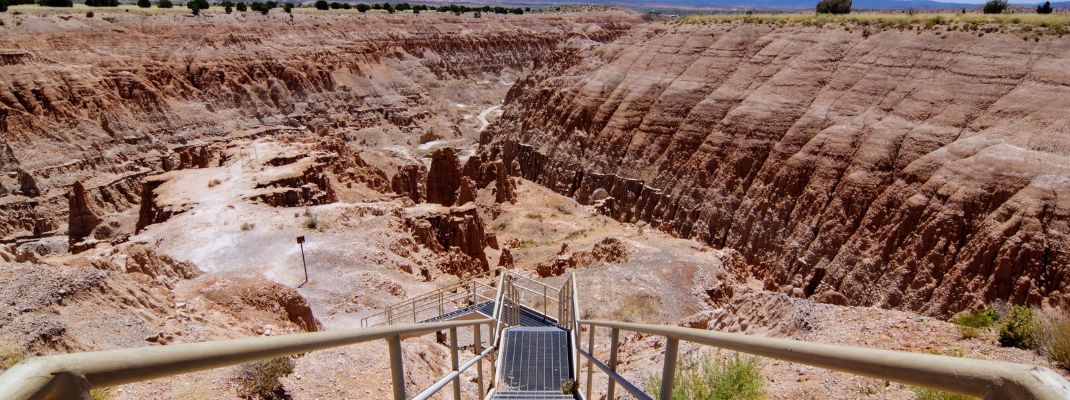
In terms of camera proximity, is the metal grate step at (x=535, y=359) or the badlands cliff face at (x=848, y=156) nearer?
the metal grate step at (x=535, y=359)


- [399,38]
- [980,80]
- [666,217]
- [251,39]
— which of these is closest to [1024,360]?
[980,80]

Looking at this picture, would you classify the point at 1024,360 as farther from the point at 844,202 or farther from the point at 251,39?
the point at 251,39

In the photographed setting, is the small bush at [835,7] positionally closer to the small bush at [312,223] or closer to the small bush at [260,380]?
the small bush at [312,223]

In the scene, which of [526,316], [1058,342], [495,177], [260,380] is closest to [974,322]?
[1058,342]

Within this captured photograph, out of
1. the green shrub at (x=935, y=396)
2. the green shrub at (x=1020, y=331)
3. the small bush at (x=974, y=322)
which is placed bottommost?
the small bush at (x=974, y=322)

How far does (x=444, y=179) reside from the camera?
42.3 meters

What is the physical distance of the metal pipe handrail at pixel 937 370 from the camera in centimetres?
182

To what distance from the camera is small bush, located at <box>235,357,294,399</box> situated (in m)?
7.61

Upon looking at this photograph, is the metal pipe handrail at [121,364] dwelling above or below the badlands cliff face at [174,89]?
above

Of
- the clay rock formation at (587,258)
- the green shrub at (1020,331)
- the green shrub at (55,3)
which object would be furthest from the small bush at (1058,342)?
the green shrub at (55,3)

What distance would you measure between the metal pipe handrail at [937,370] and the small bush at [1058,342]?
709 cm

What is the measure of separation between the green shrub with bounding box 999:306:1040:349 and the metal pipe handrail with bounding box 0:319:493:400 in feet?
33.0

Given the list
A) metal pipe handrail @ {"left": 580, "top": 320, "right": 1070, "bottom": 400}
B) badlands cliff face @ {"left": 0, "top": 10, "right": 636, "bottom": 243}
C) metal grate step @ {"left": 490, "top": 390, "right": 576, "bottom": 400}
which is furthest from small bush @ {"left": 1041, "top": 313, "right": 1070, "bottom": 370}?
badlands cliff face @ {"left": 0, "top": 10, "right": 636, "bottom": 243}

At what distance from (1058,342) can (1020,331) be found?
3.85 ft
